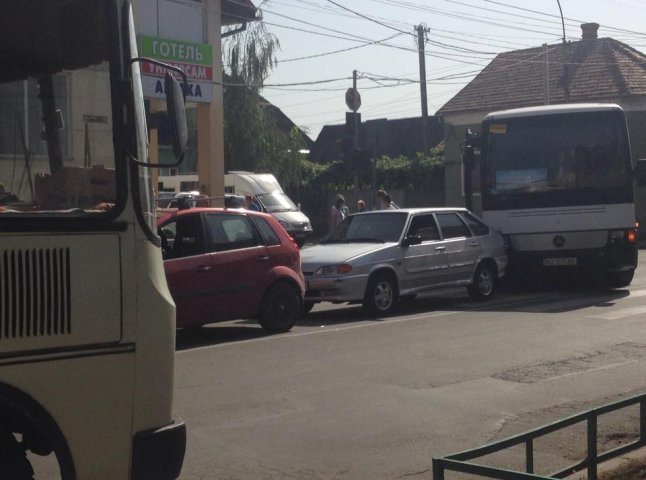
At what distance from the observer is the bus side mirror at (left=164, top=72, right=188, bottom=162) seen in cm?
480

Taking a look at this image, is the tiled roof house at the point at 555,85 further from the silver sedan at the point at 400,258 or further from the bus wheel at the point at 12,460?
the bus wheel at the point at 12,460

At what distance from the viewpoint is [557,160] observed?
59.4 feet

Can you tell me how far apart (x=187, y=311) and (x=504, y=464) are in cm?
547

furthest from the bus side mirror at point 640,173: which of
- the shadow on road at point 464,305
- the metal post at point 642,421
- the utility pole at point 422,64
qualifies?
the utility pole at point 422,64

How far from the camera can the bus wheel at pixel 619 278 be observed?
1775 cm

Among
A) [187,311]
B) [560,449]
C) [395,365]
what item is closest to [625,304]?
[395,365]

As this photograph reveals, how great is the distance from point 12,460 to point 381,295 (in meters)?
10.5

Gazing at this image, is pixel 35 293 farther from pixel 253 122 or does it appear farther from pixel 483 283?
pixel 253 122

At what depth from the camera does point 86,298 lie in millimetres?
4672

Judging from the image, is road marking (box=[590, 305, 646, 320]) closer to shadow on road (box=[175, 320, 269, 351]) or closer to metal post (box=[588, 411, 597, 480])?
shadow on road (box=[175, 320, 269, 351])

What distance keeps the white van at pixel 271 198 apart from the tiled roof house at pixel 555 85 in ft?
32.2

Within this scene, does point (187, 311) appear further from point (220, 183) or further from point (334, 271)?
point (220, 183)

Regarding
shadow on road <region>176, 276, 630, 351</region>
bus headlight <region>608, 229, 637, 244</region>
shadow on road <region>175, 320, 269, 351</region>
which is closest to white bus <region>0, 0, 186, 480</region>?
shadow on road <region>175, 320, 269, 351</region>

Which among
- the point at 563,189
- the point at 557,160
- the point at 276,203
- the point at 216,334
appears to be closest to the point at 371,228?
the point at 216,334
